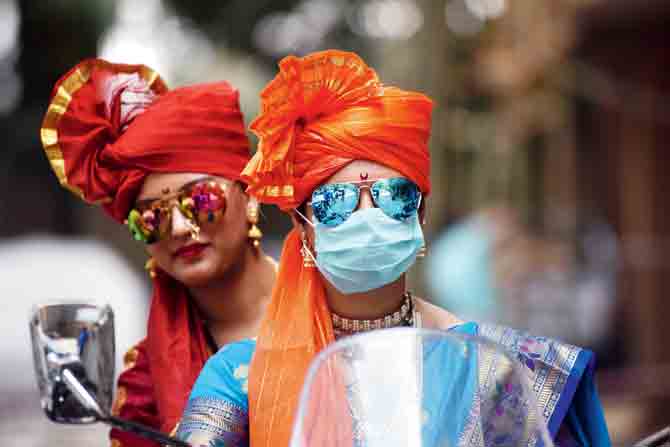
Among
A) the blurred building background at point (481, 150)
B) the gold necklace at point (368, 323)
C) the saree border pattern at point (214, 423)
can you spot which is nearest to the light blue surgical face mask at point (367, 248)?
the gold necklace at point (368, 323)

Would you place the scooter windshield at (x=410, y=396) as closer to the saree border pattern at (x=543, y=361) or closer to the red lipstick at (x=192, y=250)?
the saree border pattern at (x=543, y=361)

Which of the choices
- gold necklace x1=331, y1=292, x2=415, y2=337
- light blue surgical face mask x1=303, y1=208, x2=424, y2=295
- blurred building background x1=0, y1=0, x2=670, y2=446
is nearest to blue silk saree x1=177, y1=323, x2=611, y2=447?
gold necklace x1=331, y1=292, x2=415, y2=337

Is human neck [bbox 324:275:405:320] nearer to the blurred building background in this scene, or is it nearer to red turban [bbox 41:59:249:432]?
red turban [bbox 41:59:249:432]

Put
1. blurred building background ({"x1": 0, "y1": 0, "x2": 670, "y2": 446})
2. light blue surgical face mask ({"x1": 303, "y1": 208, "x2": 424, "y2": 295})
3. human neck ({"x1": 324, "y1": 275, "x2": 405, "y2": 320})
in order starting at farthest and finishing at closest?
blurred building background ({"x1": 0, "y1": 0, "x2": 670, "y2": 446}) → human neck ({"x1": 324, "y1": 275, "x2": 405, "y2": 320}) → light blue surgical face mask ({"x1": 303, "y1": 208, "x2": 424, "y2": 295})

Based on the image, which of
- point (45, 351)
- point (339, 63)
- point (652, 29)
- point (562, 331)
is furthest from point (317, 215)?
point (652, 29)

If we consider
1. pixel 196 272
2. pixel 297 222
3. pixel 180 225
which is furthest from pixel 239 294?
pixel 297 222

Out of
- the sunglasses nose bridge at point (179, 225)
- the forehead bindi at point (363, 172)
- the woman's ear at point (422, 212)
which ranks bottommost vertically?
the sunglasses nose bridge at point (179, 225)

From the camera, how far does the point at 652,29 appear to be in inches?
360

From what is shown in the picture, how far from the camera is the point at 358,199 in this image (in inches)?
114

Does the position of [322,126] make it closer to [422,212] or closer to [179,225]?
[422,212]

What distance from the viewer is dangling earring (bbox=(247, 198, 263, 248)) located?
3.72 meters

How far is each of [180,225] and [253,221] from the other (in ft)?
→ 0.91

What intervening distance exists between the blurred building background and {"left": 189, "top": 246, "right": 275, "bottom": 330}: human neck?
2241 mm

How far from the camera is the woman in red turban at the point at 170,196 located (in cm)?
358
